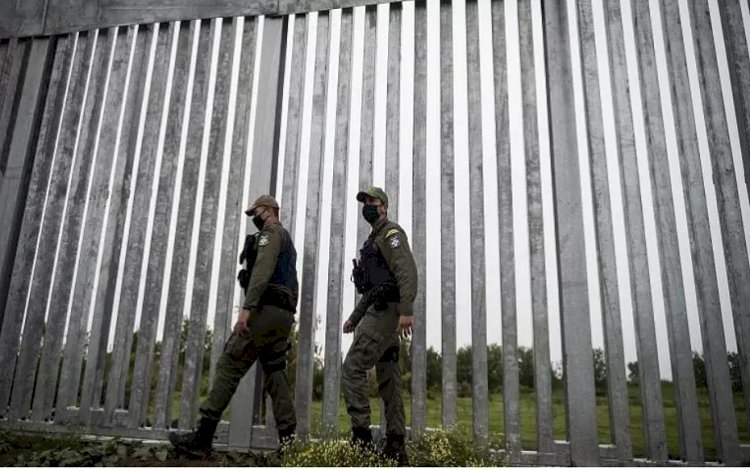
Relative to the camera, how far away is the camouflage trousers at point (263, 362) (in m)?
4.34

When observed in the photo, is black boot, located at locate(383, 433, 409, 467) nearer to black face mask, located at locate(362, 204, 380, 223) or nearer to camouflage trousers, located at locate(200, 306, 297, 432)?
camouflage trousers, located at locate(200, 306, 297, 432)

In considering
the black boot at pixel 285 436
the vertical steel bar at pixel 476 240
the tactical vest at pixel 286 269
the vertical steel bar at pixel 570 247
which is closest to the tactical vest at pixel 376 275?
the tactical vest at pixel 286 269

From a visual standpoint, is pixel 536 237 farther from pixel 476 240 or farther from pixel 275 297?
pixel 275 297

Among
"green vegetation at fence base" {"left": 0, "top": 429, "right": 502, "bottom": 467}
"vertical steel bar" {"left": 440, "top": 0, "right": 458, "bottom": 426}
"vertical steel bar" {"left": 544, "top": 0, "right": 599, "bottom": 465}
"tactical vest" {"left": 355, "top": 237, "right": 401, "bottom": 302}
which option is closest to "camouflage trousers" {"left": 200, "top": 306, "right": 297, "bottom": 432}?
"green vegetation at fence base" {"left": 0, "top": 429, "right": 502, "bottom": 467}

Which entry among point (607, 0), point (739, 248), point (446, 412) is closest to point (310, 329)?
point (446, 412)

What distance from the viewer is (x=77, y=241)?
20.0 ft

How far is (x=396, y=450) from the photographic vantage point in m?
4.03

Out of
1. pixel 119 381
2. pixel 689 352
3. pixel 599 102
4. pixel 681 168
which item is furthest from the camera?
pixel 119 381

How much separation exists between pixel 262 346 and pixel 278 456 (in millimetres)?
948

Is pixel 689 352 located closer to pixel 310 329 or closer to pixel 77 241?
pixel 310 329

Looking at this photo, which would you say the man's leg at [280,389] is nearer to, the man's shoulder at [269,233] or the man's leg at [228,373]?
the man's leg at [228,373]

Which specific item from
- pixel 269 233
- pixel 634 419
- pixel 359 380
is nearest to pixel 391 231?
pixel 269 233

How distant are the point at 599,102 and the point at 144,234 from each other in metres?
5.14

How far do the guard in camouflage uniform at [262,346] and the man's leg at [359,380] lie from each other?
0.62 m
